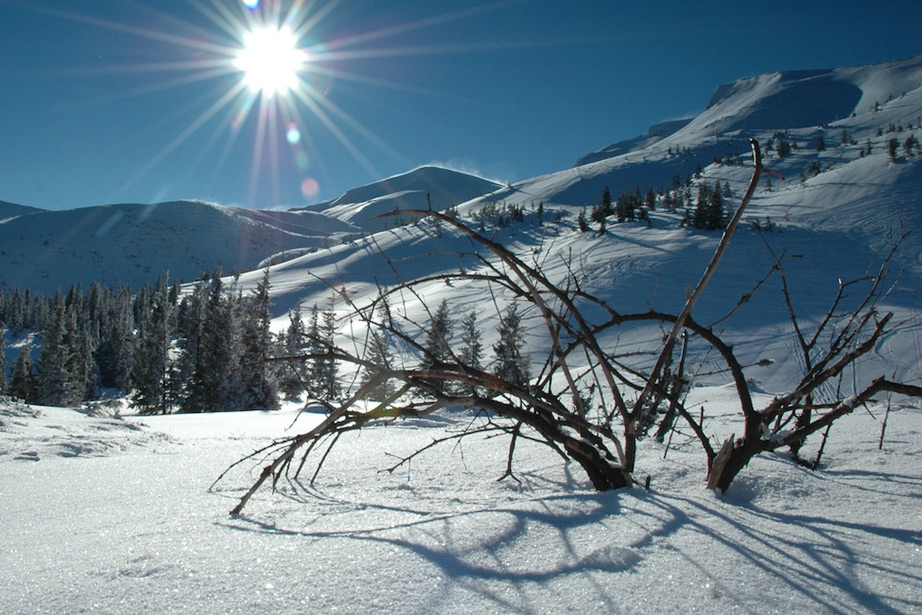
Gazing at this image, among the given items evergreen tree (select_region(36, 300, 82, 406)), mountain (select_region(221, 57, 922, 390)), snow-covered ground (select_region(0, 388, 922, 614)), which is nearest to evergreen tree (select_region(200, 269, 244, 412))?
mountain (select_region(221, 57, 922, 390))

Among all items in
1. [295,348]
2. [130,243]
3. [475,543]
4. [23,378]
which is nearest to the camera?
[475,543]

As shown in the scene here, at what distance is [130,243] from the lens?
143 meters

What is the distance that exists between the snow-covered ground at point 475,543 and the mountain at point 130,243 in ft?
430

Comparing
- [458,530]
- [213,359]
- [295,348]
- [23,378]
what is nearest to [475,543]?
[458,530]

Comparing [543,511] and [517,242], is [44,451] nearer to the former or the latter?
[543,511]

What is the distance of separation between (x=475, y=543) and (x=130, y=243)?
574 feet

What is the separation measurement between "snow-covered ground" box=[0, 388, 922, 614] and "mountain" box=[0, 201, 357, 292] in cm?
13108

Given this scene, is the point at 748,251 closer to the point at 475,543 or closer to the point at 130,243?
the point at 475,543

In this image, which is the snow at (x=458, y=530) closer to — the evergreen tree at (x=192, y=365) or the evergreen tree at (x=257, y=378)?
the evergreen tree at (x=257, y=378)

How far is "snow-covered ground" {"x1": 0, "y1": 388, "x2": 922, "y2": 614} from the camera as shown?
805mm

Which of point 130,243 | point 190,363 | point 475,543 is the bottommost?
point 475,543

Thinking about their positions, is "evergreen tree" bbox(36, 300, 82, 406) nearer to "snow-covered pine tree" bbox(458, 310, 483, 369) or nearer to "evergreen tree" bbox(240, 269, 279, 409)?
"evergreen tree" bbox(240, 269, 279, 409)

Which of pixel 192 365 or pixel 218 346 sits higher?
pixel 218 346

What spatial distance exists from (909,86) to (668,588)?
18626 cm
